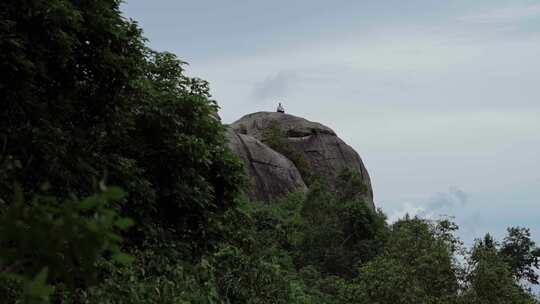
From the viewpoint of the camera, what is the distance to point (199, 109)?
1695cm

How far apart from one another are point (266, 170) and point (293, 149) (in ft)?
16.2

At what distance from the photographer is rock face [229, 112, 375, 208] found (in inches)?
1745

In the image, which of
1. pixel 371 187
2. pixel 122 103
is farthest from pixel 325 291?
pixel 371 187

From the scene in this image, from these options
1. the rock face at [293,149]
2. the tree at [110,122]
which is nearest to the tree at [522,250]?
the rock face at [293,149]

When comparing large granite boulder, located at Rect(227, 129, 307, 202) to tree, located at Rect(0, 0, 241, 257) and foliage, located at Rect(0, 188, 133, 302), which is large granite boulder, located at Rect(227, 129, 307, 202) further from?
foliage, located at Rect(0, 188, 133, 302)

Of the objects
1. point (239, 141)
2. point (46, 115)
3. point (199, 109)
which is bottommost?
point (46, 115)

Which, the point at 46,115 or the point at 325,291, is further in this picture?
the point at 325,291

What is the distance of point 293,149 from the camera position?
49000mm

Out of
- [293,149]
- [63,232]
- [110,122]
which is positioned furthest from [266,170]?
[63,232]

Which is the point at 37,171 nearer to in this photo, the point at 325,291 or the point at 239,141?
the point at 325,291

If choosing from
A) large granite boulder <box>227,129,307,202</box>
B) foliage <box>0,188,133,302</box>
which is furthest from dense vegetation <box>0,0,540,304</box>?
large granite boulder <box>227,129,307,202</box>

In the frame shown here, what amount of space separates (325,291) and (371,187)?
24.9m

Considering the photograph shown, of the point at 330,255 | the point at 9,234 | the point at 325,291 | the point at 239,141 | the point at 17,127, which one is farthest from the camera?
the point at 239,141

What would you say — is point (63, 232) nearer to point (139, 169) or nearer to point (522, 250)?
point (139, 169)
